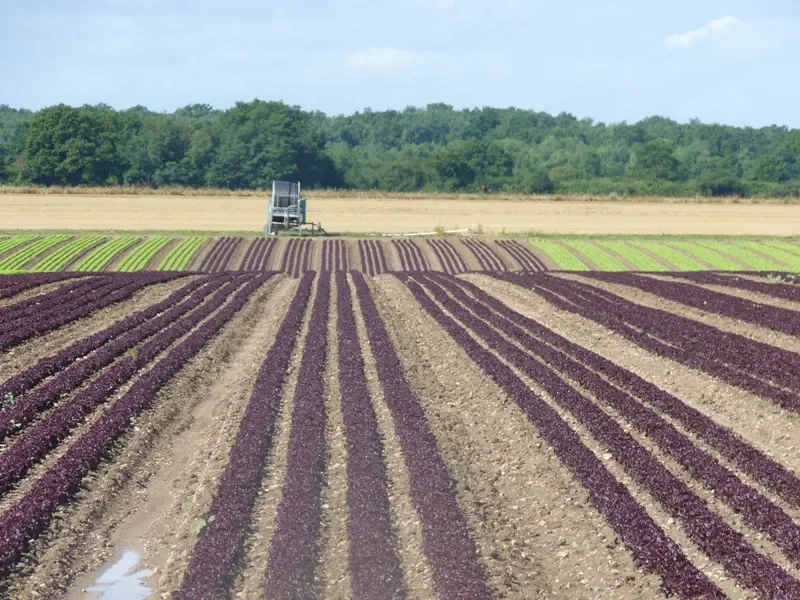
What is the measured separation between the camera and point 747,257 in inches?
1709

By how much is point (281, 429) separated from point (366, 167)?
3567 inches

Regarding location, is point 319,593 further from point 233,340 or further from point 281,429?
point 233,340

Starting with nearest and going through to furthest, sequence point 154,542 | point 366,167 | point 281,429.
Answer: point 154,542 < point 281,429 < point 366,167

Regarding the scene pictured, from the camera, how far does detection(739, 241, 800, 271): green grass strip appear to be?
135ft

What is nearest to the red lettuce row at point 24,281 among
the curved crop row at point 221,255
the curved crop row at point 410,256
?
the curved crop row at point 221,255

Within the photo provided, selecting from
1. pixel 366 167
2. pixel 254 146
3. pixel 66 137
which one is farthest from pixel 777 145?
pixel 66 137

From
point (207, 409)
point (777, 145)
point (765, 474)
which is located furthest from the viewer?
point (777, 145)

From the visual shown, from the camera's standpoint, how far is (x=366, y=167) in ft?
340

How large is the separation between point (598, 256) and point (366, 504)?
34729 mm

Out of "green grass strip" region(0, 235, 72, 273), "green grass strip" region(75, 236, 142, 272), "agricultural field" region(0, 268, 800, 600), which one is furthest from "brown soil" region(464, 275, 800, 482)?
"green grass strip" region(0, 235, 72, 273)

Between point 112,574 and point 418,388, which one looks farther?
point 418,388

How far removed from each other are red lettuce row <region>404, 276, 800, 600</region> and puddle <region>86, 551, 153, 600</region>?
209 inches

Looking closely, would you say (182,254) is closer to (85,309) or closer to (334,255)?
(334,255)

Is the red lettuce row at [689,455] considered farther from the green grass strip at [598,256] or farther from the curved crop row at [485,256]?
the curved crop row at [485,256]
